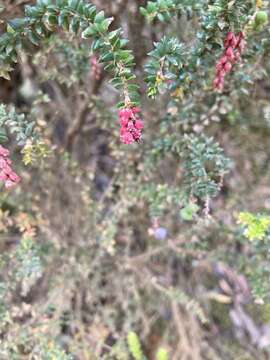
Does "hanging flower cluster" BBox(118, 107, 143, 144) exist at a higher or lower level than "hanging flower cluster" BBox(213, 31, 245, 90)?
lower

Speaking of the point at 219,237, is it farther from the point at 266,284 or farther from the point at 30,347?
the point at 30,347

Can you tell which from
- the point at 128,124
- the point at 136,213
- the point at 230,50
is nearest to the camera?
the point at 128,124

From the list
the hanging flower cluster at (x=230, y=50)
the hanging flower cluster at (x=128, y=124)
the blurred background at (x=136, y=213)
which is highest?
the hanging flower cluster at (x=230, y=50)

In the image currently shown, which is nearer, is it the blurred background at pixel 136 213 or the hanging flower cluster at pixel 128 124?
the hanging flower cluster at pixel 128 124

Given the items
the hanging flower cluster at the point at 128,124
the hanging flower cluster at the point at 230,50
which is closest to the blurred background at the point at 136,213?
the hanging flower cluster at the point at 230,50

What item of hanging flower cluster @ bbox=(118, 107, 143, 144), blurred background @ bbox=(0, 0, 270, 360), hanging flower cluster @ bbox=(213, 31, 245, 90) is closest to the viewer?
hanging flower cluster @ bbox=(118, 107, 143, 144)

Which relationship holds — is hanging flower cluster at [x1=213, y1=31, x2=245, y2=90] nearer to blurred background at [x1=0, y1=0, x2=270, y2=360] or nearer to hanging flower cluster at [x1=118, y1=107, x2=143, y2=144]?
blurred background at [x1=0, y1=0, x2=270, y2=360]

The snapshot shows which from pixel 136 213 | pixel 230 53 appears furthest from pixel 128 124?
pixel 136 213

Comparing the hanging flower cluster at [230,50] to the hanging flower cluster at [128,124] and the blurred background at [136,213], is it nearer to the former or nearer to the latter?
the blurred background at [136,213]

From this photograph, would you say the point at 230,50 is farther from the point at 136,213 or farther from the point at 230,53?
the point at 136,213

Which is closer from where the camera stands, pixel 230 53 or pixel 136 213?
pixel 230 53

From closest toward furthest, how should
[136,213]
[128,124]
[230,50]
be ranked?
[128,124]
[230,50]
[136,213]

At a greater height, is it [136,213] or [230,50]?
[230,50]

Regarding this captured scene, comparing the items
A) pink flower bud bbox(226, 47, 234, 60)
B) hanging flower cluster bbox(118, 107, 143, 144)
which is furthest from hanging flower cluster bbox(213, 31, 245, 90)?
hanging flower cluster bbox(118, 107, 143, 144)
